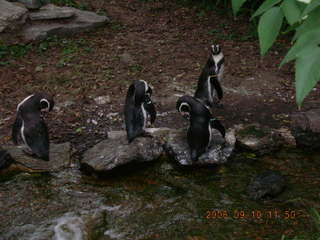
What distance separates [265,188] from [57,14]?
14.7ft

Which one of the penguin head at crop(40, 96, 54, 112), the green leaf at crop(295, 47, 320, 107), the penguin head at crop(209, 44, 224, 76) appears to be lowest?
the penguin head at crop(40, 96, 54, 112)

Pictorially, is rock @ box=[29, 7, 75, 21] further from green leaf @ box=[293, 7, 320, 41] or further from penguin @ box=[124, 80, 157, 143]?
green leaf @ box=[293, 7, 320, 41]

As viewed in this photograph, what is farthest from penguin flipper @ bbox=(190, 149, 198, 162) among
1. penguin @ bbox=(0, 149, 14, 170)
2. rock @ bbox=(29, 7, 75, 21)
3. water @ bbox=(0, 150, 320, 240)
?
rock @ bbox=(29, 7, 75, 21)

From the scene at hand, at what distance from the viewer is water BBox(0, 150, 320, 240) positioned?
9.48ft

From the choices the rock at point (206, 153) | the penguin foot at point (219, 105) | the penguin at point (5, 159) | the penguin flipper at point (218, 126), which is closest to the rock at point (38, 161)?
the penguin at point (5, 159)

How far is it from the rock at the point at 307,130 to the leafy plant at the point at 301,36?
122 inches

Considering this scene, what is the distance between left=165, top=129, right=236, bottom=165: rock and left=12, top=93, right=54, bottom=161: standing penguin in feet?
3.40

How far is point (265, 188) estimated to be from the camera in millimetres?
3203

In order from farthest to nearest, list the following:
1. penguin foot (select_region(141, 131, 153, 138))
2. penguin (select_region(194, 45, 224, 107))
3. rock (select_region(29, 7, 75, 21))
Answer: rock (select_region(29, 7, 75, 21)) < penguin (select_region(194, 45, 224, 107)) < penguin foot (select_region(141, 131, 153, 138))

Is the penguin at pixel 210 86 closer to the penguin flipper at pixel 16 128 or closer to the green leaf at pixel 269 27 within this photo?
the penguin flipper at pixel 16 128

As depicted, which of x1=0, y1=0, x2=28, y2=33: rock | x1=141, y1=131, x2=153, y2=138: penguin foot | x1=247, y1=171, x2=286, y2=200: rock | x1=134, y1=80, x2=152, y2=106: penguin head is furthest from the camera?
x1=0, y1=0, x2=28, y2=33: rock

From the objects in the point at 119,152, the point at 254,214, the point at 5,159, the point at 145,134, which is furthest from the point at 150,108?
the point at 254,214

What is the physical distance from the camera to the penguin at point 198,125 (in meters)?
3.65

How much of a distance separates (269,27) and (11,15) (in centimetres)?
579
